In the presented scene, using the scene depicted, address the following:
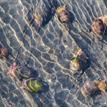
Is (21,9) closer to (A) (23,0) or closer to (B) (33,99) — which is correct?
(A) (23,0)

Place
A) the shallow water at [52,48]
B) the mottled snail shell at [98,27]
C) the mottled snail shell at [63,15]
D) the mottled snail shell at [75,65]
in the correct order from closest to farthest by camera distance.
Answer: the shallow water at [52,48] → the mottled snail shell at [75,65] → the mottled snail shell at [98,27] → the mottled snail shell at [63,15]

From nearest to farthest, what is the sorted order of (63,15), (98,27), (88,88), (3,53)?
(88,88), (3,53), (98,27), (63,15)

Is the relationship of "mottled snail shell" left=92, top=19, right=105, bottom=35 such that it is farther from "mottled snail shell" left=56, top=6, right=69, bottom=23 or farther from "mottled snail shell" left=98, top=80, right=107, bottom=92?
"mottled snail shell" left=98, top=80, right=107, bottom=92

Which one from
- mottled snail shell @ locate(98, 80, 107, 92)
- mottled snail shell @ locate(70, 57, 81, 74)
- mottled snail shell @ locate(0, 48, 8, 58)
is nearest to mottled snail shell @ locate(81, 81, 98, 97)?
mottled snail shell @ locate(98, 80, 107, 92)

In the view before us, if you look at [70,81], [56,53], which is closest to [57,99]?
[70,81]

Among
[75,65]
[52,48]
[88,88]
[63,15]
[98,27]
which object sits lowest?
[88,88]

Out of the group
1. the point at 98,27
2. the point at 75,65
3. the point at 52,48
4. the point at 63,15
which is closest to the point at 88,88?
the point at 75,65

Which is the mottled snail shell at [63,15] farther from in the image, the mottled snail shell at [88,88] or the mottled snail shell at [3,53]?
the mottled snail shell at [88,88]

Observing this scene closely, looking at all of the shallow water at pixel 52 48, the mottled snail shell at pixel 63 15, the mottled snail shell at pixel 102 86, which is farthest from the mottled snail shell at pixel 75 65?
the mottled snail shell at pixel 63 15

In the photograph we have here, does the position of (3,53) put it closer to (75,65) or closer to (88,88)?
(75,65)
